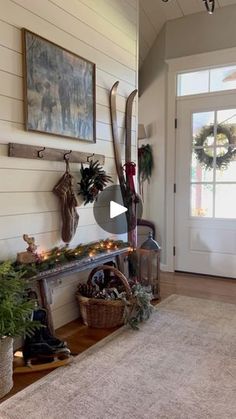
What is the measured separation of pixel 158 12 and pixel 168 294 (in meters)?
3.08

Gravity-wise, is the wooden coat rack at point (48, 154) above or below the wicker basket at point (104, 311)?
above

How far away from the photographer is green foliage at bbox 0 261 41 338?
6.04 ft

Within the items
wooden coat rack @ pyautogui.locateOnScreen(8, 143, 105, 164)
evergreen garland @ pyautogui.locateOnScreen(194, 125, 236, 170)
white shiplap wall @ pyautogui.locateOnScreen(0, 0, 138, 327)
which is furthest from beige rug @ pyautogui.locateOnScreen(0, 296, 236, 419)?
evergreen garland @ pyautogui.locateOnScreen(194, 125, 236, 170)

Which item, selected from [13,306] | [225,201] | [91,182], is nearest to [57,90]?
[91,182]

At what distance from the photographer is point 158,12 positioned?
13.6 ft

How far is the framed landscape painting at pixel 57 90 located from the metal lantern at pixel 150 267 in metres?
1.11

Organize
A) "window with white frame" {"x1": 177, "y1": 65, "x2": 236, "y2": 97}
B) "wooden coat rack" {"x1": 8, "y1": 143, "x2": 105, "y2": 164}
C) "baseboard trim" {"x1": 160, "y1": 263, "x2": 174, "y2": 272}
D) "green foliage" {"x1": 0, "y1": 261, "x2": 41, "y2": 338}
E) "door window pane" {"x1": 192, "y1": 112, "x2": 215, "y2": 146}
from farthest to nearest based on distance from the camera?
"baseboard trim" {"x1": 160, "y1": 263, "x2": 174, "y2": 272}, "door window pane" {"x1": 192, "y1": 112, "x2": 215, "y2": 146}, "window with white frame" {"x1": 177, "y1": 65, "x2": 236, "y2": 97}, "wooden coat rack" {"x1": 8, "y1": 143, "x2": 105, "y2": 164}, "green foliage" {"x1": 0, "y1": 261, "x2": 41, "y2": 338}

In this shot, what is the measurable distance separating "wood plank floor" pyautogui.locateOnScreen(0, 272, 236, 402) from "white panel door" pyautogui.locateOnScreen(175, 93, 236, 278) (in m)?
0.25

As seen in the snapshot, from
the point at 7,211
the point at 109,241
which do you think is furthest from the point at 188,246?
the point at 7,211

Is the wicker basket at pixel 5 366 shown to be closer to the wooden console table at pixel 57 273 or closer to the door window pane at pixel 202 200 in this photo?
the wooden console table at pixel 57 273

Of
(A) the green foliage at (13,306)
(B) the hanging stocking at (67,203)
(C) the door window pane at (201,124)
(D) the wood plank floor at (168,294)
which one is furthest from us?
(C) the door window pane at (201,124)

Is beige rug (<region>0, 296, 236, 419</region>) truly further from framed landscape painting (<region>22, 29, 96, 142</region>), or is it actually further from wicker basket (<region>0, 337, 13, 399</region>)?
framed landscape painting (<region>22, 29, 96, 142</region>)
